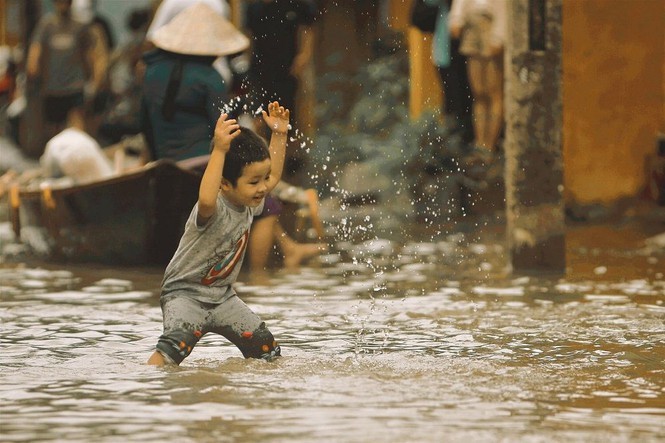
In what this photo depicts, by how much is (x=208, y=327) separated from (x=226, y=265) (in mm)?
285

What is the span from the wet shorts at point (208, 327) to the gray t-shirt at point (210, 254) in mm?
53

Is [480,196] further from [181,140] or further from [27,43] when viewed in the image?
[27,43]

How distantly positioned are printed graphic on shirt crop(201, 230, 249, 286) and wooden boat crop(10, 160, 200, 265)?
4.42 m

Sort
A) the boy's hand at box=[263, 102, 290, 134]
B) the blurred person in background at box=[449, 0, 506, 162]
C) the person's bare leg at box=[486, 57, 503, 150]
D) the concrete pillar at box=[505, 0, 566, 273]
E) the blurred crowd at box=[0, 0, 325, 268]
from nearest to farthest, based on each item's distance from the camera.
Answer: the boy's hand at box=[263, 102, 290, 134]
the concrete pillar at box=[505, 0, 566, 273]
the blurred crowd at box=[0, 0, 325, 268]
the blurred person in background at box=[449, 0, 506, 162]
the person's bare leg at box=[486, 57, 503, 150]

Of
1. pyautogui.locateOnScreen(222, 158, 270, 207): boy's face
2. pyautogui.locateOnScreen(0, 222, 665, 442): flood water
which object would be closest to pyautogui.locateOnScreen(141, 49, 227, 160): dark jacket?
pyautogui.locateOnScreen(0, 222, 665, 442): flood water

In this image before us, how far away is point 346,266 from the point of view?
13.5 m

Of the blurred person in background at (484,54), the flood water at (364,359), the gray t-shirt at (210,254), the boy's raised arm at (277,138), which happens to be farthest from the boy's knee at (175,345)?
the blurred person in background at (484,54)

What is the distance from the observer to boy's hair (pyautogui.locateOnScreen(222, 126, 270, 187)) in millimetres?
8453

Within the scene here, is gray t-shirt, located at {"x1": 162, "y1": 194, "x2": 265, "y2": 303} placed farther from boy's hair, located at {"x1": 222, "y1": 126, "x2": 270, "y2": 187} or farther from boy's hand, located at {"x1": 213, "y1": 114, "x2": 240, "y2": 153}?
boy's hand, located at {"x1": 213, "y1": 114, "x2": 240, "y2": 153}

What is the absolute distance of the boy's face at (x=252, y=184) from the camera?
333 inches

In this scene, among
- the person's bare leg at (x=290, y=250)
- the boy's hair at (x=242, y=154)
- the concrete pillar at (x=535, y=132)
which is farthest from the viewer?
the person's bare leg at (x=290, y=250)

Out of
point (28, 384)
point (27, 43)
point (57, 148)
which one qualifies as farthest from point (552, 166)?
point (27, 43)

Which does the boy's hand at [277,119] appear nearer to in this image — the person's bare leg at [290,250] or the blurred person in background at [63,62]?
the person's bare leg at [290,250]

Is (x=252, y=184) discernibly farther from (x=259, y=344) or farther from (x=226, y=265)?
(x=259, y=344)
